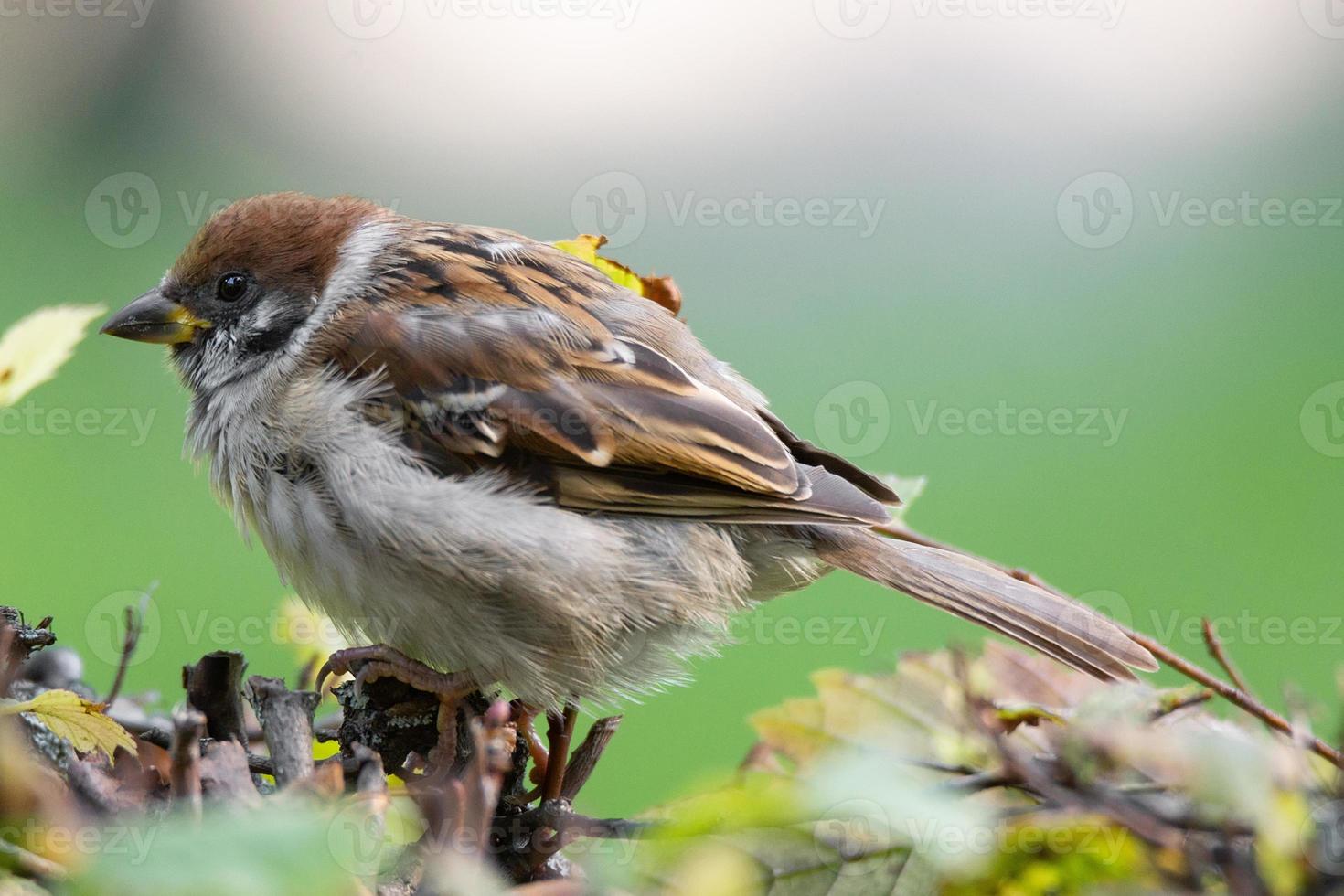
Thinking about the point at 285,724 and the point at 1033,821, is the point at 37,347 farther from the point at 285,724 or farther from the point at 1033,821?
the point at 1033,821

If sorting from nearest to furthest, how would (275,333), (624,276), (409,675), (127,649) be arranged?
(127,649) → (409,675) → (624,276) → (275,333)

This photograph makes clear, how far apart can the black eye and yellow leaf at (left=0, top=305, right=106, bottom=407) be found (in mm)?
957

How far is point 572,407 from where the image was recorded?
197cm

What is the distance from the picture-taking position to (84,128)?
24.6 feet

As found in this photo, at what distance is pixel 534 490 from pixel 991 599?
0.73 metres

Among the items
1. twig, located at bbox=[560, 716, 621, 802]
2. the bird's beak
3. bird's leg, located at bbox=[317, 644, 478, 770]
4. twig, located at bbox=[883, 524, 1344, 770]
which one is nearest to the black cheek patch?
the bird's beak

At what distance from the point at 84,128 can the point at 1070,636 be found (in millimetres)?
A: 7240

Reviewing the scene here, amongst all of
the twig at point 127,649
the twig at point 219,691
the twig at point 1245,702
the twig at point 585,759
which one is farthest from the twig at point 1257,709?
the twig at point 127,649

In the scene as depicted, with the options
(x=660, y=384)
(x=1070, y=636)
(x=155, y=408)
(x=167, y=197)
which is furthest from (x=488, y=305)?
(x=167, y=197)

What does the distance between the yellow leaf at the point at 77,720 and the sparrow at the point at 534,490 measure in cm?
66

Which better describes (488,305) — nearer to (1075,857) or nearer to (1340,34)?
(1075,857)

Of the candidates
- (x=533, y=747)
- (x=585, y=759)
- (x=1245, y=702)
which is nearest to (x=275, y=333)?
(x=533, y=747)

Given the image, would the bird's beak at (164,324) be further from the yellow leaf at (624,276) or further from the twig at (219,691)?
the twig at (219,691)

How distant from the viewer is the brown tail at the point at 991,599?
5.79 ft
